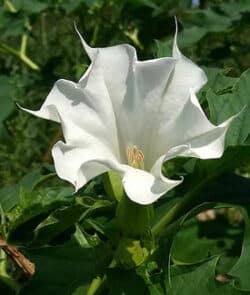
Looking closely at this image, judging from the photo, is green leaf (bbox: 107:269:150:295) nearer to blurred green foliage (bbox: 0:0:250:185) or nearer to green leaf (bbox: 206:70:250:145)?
green leaf (bbox: 206:70:250:145)

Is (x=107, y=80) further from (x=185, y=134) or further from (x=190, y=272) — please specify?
(x=190, y=272)

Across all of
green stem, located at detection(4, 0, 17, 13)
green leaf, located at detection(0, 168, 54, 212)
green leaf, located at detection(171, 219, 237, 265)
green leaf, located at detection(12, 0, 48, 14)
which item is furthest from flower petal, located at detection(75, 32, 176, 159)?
green stem, located at detection(4, 0, 17, 13)

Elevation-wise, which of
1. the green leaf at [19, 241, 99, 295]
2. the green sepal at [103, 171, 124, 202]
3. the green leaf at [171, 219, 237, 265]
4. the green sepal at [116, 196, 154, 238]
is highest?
the green sepal at [103, 171, 124, 202]

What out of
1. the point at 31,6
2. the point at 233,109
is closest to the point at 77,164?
the point at 233,109

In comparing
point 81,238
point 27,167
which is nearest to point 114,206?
point 81,238

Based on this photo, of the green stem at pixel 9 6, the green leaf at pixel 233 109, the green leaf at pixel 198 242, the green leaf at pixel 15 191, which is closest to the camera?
the green leaf at pixel 233 109

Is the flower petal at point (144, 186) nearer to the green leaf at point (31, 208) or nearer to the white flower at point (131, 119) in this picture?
the white flower at point (131, 119)

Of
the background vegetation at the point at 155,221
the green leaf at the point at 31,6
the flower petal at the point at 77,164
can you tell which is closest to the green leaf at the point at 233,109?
the background vegetation at the point at 155,221
